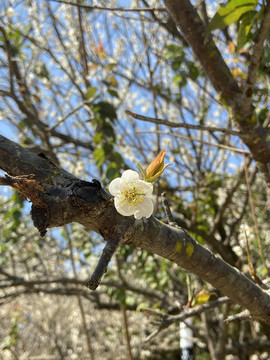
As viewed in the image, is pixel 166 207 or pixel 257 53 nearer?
pixel 166 207

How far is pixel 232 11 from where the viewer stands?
1.03 m

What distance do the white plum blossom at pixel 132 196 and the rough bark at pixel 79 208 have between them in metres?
0.02

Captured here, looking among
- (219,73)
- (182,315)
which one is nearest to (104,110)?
(219,73)

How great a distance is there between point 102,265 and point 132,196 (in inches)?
5.8

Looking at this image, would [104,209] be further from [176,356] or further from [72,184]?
[176,356]

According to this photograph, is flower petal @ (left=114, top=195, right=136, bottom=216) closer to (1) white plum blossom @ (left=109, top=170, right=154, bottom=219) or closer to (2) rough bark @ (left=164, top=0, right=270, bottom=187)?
(1) white plum blossom @ (left=109, top=170, right=154, bottom=219)

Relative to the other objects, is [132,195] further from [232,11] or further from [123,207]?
[232,11]

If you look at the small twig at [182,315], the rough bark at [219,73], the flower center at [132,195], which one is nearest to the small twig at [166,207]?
the flower center at [132,195]

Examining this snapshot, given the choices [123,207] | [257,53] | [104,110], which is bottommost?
[123,207]

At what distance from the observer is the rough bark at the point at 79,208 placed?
534mm

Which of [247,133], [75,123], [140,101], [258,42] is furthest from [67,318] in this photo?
[258,42]

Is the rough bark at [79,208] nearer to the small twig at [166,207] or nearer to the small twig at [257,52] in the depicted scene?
the small twig at [166,207]

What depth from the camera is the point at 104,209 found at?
0.60 m

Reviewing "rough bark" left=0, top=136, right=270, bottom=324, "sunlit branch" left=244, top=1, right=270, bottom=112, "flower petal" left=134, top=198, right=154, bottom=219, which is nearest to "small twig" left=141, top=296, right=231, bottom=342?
"rough bark" left=0, top=136, right=270, bottom=324
